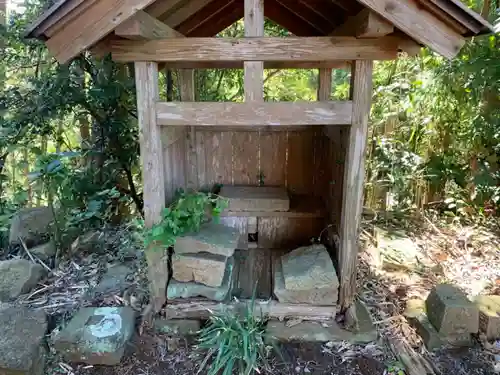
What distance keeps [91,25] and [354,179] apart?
6.99 feet

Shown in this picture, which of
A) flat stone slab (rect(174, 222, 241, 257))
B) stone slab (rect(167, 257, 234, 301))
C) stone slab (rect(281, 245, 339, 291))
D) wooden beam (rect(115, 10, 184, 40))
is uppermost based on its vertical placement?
wooden beam (rect(115, 10, 184, 40))

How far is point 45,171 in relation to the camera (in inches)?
137

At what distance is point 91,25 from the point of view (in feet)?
7.73

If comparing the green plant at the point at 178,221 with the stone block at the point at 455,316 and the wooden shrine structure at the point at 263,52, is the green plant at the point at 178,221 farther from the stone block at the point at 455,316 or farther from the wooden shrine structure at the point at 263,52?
the stone block at the point at 455,316

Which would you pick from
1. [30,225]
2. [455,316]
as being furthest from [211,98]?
[455,316]

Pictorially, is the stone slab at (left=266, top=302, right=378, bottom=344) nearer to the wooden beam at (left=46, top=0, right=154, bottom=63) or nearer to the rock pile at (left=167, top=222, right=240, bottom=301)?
the rock pile at (left=167, top=222, right=240, bottom=301)

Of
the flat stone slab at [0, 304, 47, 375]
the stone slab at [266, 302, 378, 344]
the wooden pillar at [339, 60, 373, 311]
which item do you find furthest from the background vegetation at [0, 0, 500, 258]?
the stone slab at [266, 302, 378, 344]

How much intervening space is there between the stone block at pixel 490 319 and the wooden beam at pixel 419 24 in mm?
2158

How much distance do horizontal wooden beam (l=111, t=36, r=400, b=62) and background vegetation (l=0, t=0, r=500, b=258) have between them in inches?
62.9

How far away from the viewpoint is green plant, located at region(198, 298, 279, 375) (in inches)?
104

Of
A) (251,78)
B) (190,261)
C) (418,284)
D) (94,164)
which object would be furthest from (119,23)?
(418,284)

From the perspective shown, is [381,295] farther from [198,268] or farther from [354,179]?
[198,268]

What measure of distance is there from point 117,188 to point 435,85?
14.4ft

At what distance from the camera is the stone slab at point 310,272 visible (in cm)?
303
